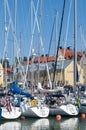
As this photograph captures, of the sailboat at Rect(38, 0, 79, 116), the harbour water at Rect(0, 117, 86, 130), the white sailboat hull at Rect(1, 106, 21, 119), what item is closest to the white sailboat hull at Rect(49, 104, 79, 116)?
the sailboat at Rect(38, 0, 79, 116)

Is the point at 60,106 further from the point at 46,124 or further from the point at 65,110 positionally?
the point at 46,124

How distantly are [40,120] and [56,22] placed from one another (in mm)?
23176

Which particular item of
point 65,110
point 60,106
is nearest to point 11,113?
point 60,106

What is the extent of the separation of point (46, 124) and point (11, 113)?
306cm

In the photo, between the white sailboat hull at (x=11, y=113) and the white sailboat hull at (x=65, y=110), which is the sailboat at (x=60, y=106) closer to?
the white sailboat hull at (x=65, y=110)

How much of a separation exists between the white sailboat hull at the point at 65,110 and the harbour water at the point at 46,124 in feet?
1.46

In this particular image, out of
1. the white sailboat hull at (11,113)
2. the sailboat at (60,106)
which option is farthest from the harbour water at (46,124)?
the sailboat at (60,106)

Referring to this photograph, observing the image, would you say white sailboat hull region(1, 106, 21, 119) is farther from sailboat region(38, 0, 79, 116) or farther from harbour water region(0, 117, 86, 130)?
sailboat region(38, 0, 79, 116)

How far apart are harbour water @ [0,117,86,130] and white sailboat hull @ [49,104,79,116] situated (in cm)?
45

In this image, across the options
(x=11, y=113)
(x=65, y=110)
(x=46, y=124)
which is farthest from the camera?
(x=65, y=110)

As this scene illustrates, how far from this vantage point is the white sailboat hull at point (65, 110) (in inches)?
1185

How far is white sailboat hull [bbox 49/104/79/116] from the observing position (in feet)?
98.8

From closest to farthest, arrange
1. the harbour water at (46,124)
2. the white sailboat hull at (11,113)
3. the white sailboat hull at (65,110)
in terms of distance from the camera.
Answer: the harbour water at (46,124), the white sailboat hull at (11,113), the white sailboat hull at (65,110)

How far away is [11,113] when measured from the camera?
28.3m
